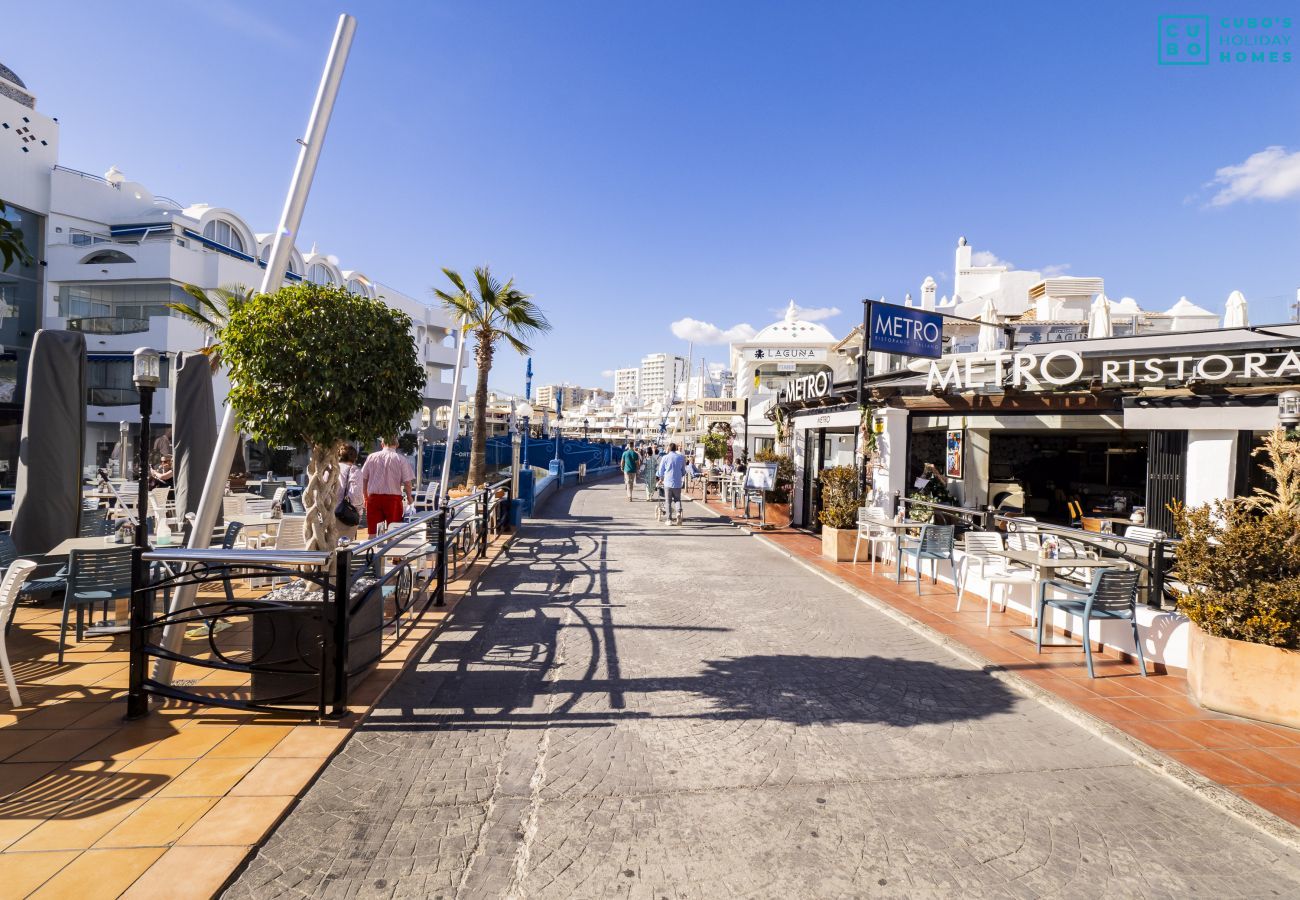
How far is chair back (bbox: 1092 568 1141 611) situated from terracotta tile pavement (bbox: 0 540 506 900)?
561cm

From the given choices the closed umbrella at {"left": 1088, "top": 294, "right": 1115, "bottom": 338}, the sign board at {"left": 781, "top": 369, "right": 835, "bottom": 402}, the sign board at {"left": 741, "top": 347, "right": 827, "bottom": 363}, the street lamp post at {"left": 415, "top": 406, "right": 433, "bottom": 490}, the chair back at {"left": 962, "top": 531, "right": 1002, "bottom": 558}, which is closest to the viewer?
the chair back at {"left": 962, "top": 531, "right": 1002, "bottom": 558}

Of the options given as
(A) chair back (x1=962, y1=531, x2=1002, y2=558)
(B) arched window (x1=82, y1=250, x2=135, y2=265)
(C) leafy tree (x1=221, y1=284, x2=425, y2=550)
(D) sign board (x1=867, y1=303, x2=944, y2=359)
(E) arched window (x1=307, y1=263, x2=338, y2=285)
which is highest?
(E) arched window (x1=307, y1=263, x2=338, y2=285)

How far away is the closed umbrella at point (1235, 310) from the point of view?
14.3m

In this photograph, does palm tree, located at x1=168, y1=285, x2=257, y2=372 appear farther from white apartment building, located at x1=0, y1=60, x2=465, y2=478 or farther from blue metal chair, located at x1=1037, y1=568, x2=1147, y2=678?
blue metal chair, located at x1=1037, y1=568, x2=1147, y2=678

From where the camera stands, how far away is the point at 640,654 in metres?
5.54

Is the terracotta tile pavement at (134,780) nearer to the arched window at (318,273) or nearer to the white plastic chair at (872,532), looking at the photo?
the white plastic chair at (872,532)

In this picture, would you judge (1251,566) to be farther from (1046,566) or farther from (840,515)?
(840,515)

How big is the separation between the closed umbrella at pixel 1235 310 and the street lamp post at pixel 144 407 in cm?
1922

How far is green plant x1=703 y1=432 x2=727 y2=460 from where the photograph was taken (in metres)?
30.4

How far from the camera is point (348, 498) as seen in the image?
626 centimetres

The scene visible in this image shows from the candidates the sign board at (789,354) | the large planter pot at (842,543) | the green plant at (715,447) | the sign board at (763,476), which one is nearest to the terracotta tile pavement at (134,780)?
the large planter pot at (842,543)

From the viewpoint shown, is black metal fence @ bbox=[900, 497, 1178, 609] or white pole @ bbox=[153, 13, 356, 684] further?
black metal fence @ bbox=[900, 497, 1178, 609]

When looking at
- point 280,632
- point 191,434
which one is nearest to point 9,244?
point 280,632

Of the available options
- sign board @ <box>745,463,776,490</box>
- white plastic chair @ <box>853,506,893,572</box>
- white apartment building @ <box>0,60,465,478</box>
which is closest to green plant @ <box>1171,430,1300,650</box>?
white plastic chair @ <box>853,506,893,572</box>
